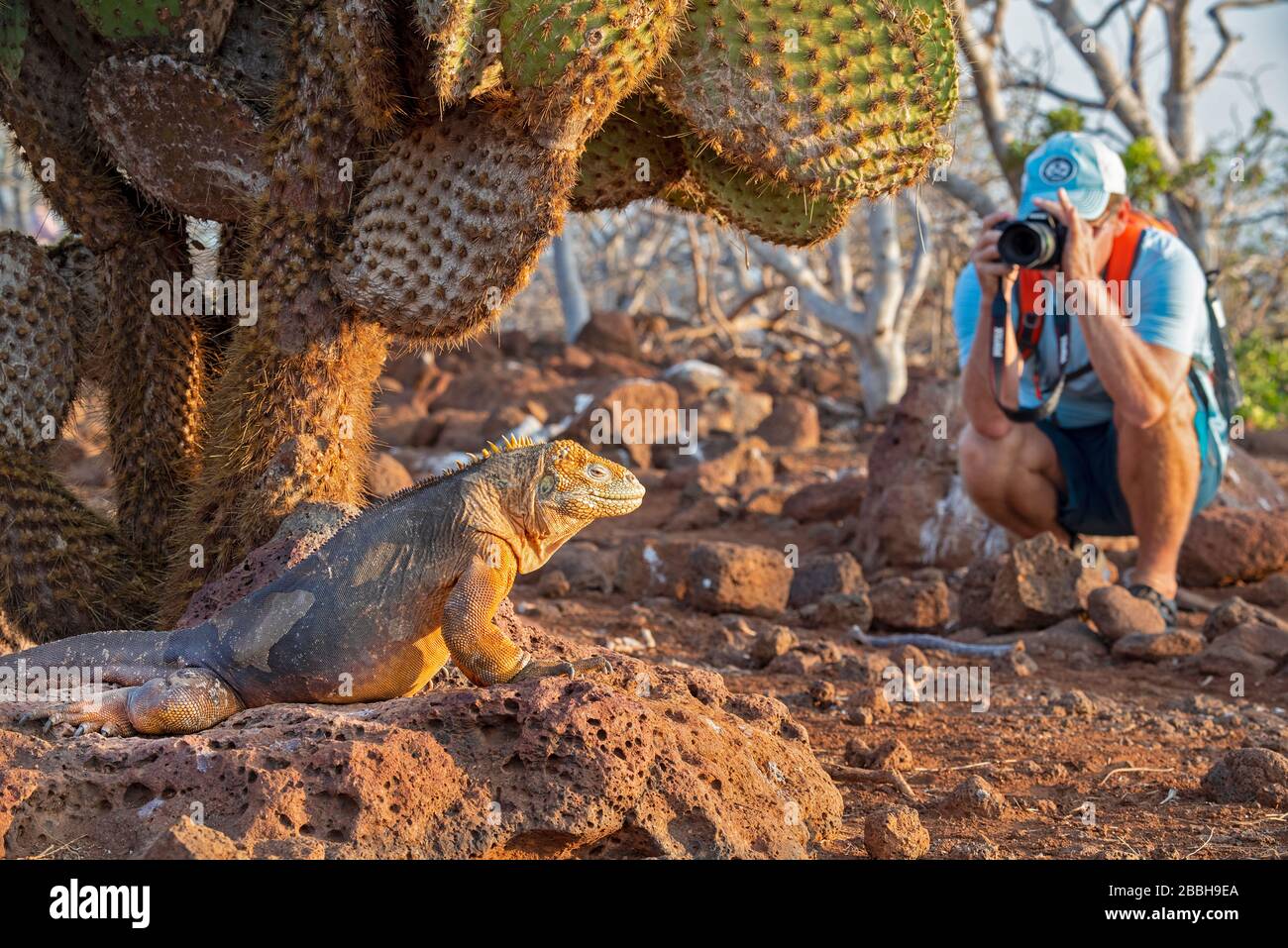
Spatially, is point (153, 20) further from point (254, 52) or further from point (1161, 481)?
point (1161, 481)

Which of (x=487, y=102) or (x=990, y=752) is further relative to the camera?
(x=990, y=752)

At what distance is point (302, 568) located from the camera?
3.46 m

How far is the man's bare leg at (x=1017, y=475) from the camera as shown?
6.82m

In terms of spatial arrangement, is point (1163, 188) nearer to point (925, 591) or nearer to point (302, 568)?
point (925, 591)

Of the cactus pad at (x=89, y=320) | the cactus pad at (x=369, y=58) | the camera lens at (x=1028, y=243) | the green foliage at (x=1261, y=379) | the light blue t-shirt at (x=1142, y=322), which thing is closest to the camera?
the cactus pad at (x=369, y=58)

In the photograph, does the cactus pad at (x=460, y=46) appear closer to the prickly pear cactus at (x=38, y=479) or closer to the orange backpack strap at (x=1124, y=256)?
the prickly pear cactus at (x=38, y=479)

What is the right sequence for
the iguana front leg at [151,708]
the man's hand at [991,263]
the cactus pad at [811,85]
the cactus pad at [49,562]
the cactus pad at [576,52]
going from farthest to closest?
the man's hand at [991,263] → the cactus pad at [49,562] → the cactus pad at [811,85] → the cactus pad at [576,52] → the iguana front leg at [151,708]

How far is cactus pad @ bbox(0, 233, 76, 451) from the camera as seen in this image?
4105 mm

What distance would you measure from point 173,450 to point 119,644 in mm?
1135

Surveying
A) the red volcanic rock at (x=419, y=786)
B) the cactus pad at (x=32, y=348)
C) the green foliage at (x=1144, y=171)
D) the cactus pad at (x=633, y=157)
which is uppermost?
the green foliage at (x=1144, y=171)

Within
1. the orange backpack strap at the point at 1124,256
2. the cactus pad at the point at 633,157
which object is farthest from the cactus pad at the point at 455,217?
the orange backpack strap at the point at 1124,256

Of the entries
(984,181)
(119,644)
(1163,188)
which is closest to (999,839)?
(119,644)

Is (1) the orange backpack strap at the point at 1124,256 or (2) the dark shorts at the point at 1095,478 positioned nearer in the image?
(1) the orange backpack strap at the point at 1124,256

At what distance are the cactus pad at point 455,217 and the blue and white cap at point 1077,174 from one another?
9.79 ft
